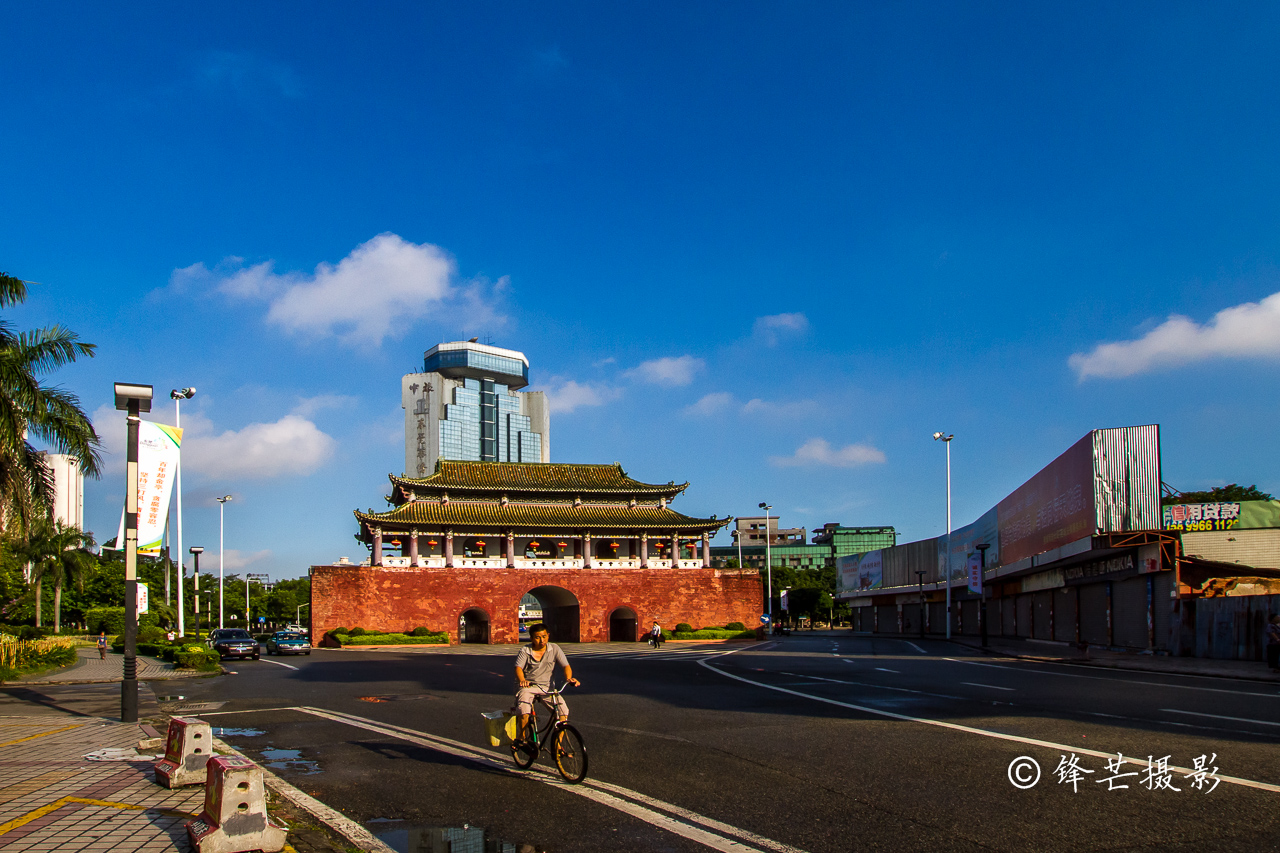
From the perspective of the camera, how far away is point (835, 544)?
577 feet

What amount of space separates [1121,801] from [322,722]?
37.0ft

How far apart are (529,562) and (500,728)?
51.4 m

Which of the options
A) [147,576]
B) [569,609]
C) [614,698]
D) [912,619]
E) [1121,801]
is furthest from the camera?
[147,576]

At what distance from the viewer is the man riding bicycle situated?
941cm

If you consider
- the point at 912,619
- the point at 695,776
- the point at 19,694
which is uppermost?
the point at 695,776

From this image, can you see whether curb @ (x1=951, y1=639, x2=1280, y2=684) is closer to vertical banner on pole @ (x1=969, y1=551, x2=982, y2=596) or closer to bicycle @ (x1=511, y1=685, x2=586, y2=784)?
vertical banner on pole @ (x1=969, y1=551, x2=982, y2=596)

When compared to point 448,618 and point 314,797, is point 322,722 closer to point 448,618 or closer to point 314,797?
point 314,797

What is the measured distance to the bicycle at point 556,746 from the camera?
8.99 metres

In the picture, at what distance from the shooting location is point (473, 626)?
205 feet

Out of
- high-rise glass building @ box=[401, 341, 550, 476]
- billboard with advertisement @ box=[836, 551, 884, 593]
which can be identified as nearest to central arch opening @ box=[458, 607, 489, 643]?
billboard with advertisement @ box=[836, 551, 884, 593]

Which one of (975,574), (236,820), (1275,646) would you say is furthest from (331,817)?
(975,574)

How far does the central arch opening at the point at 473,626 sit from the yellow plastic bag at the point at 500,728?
49902mm

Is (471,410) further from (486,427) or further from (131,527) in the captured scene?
(131,527)

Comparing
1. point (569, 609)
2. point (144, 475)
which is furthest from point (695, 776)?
point (569, 609)
